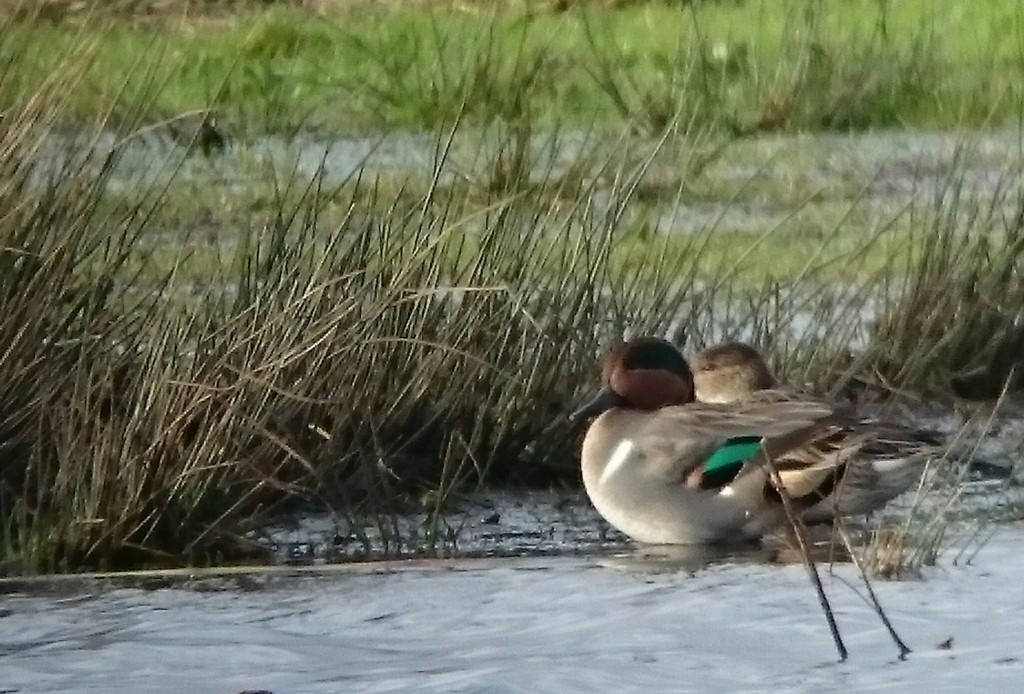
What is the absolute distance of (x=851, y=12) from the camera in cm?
1507

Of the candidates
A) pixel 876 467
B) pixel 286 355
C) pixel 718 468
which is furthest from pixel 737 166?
pixel 286 355

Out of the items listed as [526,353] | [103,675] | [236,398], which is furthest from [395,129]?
[103,675]

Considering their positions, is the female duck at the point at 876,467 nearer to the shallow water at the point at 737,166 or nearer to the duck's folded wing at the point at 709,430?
→ the duck's folded wing at the point at 709,430

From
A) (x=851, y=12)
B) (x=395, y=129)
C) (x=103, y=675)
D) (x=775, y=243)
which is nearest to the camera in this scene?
(x=103, y=675)

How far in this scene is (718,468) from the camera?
18.2 ft

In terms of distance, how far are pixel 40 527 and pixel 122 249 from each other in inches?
35.7

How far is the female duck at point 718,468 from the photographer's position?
553cm

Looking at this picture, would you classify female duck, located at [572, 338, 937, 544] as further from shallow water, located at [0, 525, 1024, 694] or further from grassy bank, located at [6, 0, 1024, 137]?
grassy bank, located at [6, 0, 1024, 137]

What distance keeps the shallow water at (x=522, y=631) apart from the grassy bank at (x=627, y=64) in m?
4.94

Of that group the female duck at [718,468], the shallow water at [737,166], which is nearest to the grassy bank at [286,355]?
the female duck at [718,468]

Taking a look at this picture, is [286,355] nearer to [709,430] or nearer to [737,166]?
[709,430]

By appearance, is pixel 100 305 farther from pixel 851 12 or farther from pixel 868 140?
pixel 851 12

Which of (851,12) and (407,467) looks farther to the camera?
(851,12)

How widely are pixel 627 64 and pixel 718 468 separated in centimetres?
706
